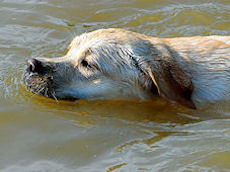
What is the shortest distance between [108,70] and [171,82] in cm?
106

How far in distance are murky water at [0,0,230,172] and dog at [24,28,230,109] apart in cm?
25

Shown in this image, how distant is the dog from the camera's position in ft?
19.3

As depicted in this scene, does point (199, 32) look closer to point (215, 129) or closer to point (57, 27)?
point (57, 27)

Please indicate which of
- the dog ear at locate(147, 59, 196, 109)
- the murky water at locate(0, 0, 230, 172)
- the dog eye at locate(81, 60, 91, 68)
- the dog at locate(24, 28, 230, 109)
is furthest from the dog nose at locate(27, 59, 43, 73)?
the dog ear at locate(147, 59, 196, 109)

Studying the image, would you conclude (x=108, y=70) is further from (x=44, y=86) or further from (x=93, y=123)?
(x=44, y=86)

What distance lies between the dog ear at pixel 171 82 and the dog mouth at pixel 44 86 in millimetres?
1422

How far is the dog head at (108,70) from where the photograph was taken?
595cm

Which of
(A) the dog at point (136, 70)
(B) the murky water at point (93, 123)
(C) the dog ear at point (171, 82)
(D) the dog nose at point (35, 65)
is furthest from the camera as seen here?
(D) the dog nose at point (35, 65)

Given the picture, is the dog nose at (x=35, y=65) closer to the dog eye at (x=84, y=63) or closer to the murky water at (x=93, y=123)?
the murky water at (x=93, y=123)

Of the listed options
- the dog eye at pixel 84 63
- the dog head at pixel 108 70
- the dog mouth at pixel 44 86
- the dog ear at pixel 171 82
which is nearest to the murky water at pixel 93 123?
the dog mouth at pixel 44 86

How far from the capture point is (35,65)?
642 cm

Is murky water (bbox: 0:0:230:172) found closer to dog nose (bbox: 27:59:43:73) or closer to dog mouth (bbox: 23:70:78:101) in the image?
dog mouth (bbox: 23:70:78:101)

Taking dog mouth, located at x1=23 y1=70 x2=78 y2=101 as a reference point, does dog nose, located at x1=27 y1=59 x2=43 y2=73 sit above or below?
above

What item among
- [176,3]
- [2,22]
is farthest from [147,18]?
[2,22]
